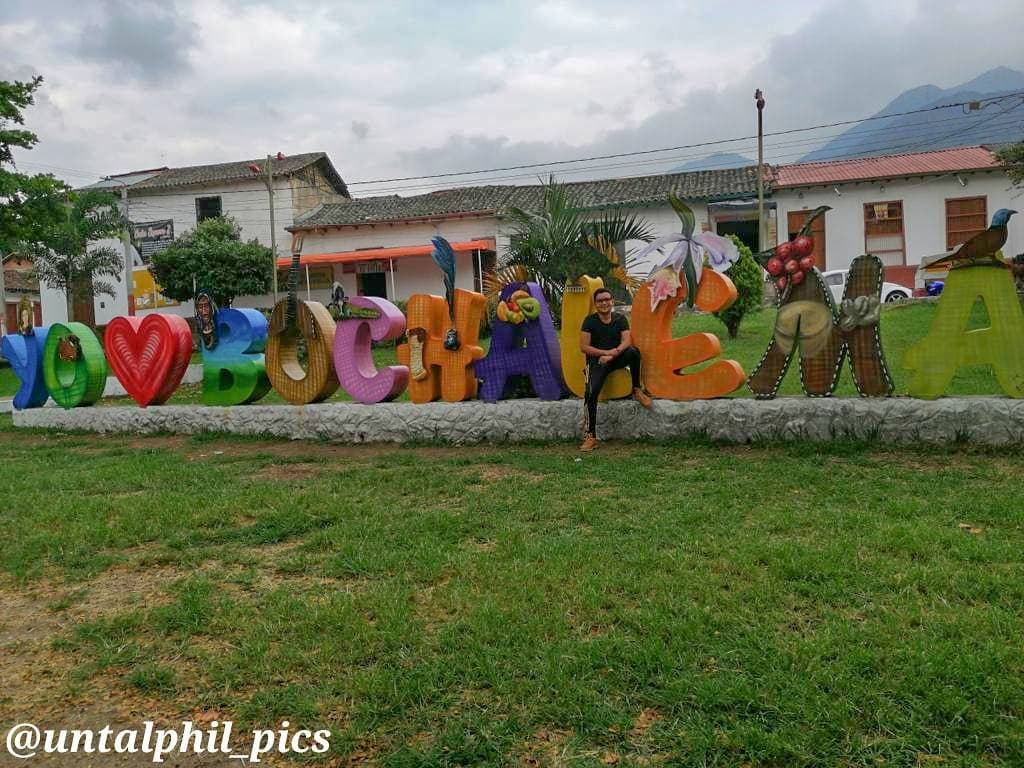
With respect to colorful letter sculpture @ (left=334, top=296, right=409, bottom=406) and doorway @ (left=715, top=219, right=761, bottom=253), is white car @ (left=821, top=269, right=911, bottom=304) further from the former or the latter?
colorful letter sculpture @ (left=334, top=296, right=409, bottom=406)

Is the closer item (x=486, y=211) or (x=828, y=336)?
(x=828, y=336)

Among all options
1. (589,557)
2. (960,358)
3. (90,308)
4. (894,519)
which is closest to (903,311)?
(960,358)

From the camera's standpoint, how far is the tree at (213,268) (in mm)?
26641

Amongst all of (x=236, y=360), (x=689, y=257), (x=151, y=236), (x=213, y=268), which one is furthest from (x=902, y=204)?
(x=151, y=236)

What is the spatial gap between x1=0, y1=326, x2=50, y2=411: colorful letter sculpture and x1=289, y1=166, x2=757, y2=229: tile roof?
639 inches

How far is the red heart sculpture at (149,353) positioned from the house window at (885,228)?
22.0 meters

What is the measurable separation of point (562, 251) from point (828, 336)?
9.98ft

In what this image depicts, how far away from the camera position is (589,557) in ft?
14.7

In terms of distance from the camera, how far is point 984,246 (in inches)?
267

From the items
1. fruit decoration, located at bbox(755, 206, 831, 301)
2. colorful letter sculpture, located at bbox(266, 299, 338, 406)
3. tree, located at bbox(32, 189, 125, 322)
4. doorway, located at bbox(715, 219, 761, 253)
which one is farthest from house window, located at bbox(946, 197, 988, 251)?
tree, located at bbox(32, 189, 125, 322)

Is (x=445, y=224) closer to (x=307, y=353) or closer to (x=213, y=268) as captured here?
(x=213, y=268)

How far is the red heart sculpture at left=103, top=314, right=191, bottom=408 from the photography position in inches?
411

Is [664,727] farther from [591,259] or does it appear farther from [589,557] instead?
[591,259]

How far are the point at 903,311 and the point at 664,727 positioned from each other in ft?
53.7
